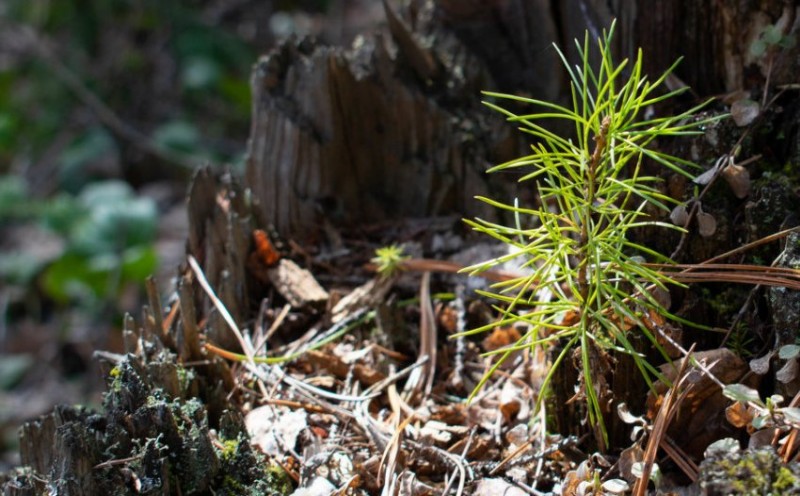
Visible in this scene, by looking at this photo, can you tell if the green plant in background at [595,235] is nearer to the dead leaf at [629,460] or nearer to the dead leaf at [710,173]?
the dead leaf at [629,460]

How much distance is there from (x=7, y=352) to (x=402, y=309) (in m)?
3.85

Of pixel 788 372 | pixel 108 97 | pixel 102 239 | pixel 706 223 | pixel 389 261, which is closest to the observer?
pixel 788 372

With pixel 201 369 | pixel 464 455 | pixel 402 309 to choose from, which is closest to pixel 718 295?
pixel 464 455

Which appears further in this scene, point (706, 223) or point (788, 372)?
point (706, 223)

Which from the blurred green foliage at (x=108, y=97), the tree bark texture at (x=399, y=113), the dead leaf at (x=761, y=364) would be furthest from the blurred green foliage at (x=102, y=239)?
the dead leaf at (x=761, y=364)

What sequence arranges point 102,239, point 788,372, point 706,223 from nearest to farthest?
point 788,372
point 706,223
point 102,239

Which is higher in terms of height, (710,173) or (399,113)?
(399,113)

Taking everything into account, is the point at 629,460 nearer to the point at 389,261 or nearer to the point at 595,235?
the point at 595,235

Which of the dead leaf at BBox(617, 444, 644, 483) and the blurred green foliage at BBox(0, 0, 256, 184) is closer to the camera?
the dead leaf at BBox(617, 444, 644, 483)

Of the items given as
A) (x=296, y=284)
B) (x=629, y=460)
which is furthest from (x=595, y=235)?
(x=296, y=284)

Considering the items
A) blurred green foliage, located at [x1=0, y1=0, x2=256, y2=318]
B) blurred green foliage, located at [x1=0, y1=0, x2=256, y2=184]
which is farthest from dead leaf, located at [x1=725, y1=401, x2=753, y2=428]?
blurred green foliage, located at [x1=0, y1=0, x2=256, y2=184]

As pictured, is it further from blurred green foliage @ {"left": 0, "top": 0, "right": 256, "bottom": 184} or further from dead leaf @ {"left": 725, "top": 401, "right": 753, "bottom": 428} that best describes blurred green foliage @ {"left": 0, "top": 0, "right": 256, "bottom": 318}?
dead leaf @ {"left": 725, "top": 401, "right": 753, "bottom": 428}

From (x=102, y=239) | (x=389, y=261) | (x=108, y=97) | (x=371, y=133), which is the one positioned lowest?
(x=389, y=261)

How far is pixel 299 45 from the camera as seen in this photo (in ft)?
8.59
